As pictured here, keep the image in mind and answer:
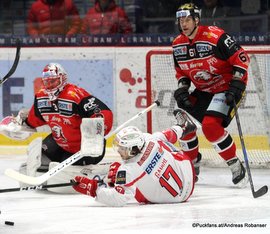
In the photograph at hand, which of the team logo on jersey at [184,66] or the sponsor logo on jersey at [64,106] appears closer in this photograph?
the sponsor logo on jersey at [64,106]

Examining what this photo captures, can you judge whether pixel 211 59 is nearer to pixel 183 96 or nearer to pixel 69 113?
pixel 183 96

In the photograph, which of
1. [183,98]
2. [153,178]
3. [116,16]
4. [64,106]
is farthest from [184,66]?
[116,16]

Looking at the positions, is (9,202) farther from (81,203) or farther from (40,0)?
(40,0)

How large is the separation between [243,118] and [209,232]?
3.05 metres

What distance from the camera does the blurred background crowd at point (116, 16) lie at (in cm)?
844

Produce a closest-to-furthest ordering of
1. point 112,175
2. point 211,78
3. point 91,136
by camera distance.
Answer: point 112,175 < point 91,136 < point 211,78

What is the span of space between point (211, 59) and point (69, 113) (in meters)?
0.97

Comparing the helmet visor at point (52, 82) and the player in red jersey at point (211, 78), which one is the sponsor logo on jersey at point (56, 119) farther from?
the player in red jersey at point (211, 78)

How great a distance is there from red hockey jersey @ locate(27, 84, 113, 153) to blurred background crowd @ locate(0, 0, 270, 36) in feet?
7.35

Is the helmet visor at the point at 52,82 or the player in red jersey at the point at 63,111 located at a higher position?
the helmet visor at the point at 52,82

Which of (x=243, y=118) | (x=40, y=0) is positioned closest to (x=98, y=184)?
(x=243, y=118)

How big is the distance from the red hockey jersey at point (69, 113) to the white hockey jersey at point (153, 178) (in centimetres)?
61

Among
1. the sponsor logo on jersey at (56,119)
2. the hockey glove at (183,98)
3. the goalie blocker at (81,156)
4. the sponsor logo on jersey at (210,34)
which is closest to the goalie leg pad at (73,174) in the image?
the goalie blocker at (81,156)

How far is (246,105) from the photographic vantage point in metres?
7.71
